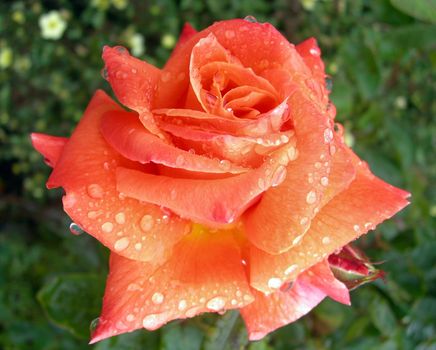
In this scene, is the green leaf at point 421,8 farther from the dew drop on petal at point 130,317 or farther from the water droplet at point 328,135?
the dew drop on petal at point 130,317

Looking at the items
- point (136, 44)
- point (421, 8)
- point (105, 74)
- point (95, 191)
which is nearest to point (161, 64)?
point (136, 44)

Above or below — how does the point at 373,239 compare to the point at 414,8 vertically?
below

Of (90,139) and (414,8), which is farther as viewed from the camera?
(414,8)

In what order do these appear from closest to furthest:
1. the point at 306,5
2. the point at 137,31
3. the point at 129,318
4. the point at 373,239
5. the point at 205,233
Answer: the point at 129,318
the point at 205,233
the point at 373,239
the point at 306,5
the point at 137,31

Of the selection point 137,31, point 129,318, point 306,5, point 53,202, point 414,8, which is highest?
point 414,8

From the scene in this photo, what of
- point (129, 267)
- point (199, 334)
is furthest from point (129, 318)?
point (199, 334)

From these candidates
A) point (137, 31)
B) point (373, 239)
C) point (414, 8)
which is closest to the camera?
point (414, 8)

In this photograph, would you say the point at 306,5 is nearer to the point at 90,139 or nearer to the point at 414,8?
the point at 414,8

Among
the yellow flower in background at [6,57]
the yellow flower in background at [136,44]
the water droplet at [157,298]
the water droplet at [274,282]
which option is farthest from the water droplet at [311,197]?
the yellow flower in background at [6,57]
